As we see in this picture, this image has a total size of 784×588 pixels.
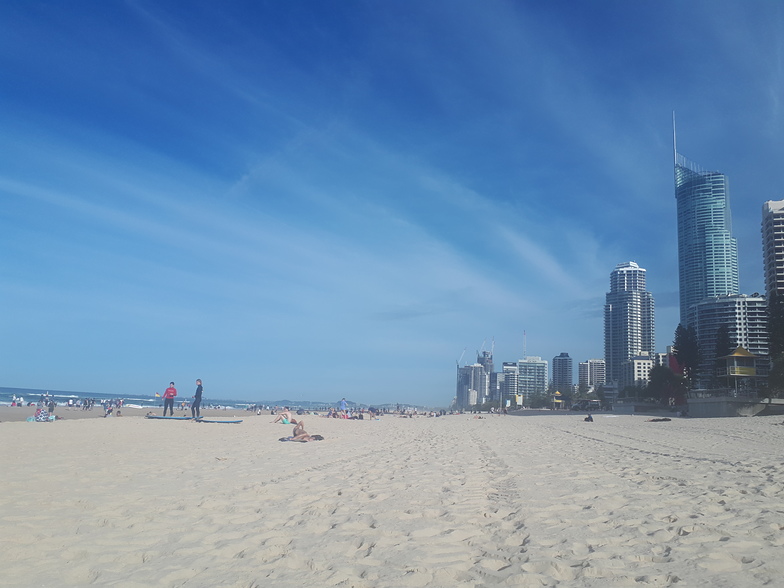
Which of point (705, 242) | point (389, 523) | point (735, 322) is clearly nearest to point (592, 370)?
point (705, 242)

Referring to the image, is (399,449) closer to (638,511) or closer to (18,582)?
(638,511)

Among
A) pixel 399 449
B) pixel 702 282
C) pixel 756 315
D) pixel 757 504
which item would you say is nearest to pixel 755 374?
pixel 399 449

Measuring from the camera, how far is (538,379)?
195625mm

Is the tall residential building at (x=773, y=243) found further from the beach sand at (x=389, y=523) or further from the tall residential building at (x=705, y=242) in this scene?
the beach sand at (x=389, y=523)

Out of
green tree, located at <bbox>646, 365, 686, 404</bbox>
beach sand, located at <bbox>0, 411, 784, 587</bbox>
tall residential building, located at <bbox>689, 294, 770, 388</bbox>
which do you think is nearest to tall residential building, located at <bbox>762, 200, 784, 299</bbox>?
tall residential building, located at <bbox>689, 294, 770, 388</bbox>

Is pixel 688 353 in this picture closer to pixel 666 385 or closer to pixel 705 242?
pixel 666 385

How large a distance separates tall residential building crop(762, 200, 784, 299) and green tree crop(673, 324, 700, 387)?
722 inches

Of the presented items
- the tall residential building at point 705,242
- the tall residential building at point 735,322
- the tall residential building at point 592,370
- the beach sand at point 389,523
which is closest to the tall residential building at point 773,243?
the tall residential building at point 735,322

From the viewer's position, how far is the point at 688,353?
215 ft

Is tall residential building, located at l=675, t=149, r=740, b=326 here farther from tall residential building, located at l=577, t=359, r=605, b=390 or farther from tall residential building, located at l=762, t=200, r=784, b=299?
tall residential building, located at l=762, t=200, r=784, b=299

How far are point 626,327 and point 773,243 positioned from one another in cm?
7746

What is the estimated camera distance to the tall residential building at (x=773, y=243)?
251 ft

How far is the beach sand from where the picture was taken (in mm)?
3789

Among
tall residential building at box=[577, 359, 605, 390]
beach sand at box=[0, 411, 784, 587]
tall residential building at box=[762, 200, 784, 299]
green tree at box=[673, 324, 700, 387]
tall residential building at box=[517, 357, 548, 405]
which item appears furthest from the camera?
tall residential building at box=[517, 357, 548, 405]
